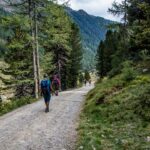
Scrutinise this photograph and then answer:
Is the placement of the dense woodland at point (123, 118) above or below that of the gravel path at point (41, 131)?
above

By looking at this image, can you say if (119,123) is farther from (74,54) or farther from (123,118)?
(74,54)

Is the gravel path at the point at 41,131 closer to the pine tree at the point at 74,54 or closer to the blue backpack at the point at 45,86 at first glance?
the blue backpack at the point at 45,86

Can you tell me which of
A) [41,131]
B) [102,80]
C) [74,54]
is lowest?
[102,80]

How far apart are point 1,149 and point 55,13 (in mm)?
19693

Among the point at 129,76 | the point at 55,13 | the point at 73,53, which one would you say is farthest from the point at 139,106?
the point at 73,53

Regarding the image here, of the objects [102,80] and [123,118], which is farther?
[102,80]

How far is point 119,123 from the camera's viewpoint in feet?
39.9

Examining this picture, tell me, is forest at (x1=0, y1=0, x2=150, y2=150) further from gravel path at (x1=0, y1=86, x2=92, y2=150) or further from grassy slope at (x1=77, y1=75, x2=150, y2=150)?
gravel path at (x1=0, y1=86, x2=92, y2=150)

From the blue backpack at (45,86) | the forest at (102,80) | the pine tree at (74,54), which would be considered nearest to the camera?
the forest at (102,80)

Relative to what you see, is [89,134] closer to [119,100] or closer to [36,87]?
[119,100]

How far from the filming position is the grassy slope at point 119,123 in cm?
965

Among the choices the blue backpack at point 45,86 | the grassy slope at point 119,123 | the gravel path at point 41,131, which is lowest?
the gravel path at point 41,131

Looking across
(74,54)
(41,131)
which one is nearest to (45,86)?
(41,131)

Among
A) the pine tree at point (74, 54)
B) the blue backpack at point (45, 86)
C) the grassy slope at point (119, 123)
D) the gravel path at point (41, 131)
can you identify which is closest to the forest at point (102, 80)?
the grassy slope at point (119, 123)
